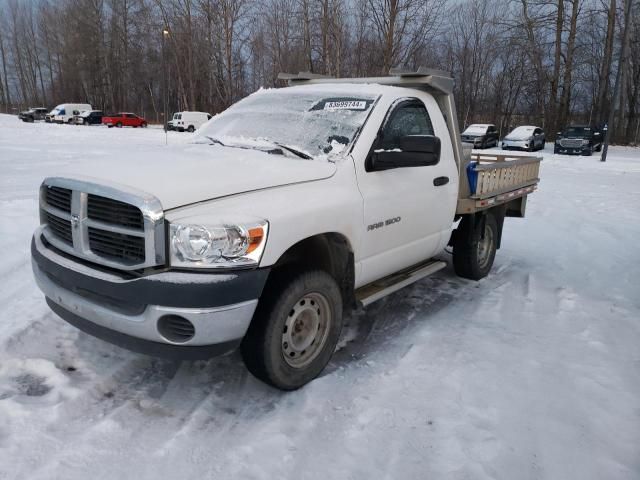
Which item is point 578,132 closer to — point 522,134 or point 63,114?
point 522,134

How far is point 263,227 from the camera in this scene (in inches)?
110

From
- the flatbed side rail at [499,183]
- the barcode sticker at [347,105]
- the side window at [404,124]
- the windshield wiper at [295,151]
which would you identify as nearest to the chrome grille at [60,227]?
the windshield wiper at [295,151]

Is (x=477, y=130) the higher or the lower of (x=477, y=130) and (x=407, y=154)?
the higher

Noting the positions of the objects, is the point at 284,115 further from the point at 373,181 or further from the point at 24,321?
the point at 24,321

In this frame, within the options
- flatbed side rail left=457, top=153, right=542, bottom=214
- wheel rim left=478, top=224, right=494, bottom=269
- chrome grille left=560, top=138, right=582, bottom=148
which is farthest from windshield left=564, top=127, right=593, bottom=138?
wheel rim left=478, top=224, right=494, bottom=269

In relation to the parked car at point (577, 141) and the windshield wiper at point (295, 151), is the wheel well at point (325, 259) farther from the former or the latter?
the parked car at point (577, 141)

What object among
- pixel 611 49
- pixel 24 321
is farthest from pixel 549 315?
pixel 611 49

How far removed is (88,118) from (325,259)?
4820 cm

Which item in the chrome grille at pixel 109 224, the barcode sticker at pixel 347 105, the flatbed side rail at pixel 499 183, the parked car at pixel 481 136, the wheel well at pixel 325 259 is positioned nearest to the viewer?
the chrome grille at pixel 109 224

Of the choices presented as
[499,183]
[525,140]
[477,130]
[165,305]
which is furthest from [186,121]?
[165,305]

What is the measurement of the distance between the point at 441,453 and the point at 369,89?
2790 millimetres

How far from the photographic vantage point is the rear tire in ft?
18.0

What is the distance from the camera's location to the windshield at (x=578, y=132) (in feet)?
87.6

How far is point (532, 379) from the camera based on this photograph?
354cm
